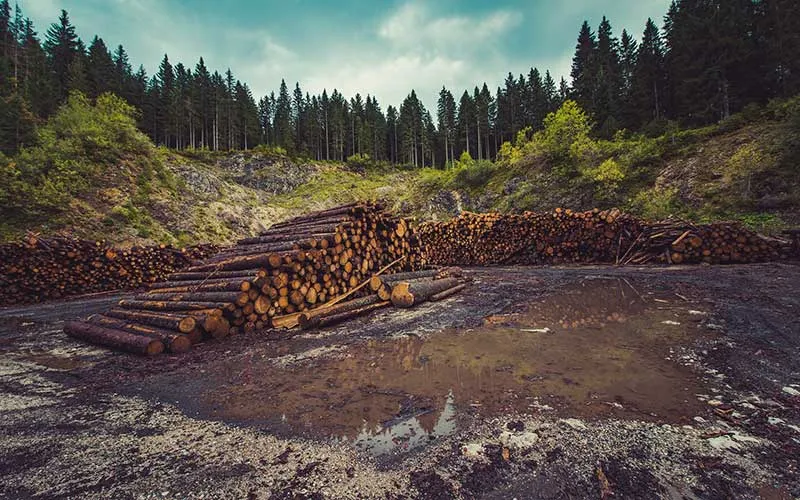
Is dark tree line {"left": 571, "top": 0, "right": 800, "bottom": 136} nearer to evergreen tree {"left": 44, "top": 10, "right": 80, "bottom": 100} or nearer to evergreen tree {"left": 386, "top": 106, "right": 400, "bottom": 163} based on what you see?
evergreen tree {"left": 386, "top": 106, "right": 400, "bottom": 163}

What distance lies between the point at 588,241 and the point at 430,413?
508 inches

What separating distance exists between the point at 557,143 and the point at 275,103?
203 feet

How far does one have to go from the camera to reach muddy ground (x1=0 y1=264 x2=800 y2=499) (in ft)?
5.58

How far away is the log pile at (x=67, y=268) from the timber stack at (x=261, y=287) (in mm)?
6804

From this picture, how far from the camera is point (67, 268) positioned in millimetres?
10336

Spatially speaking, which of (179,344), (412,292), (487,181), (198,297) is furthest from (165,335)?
(487,181)

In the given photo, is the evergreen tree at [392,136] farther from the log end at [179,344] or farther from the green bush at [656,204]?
the log end at [179,344]

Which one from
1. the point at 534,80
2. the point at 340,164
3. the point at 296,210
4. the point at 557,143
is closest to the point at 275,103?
the point at 340,164

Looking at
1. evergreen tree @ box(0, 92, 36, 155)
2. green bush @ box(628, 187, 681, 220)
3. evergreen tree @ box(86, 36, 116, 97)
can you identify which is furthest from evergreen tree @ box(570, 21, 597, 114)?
evergreen tree @ box(86, 36, 116, 97)

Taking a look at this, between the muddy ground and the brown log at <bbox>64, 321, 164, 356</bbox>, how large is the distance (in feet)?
0.51

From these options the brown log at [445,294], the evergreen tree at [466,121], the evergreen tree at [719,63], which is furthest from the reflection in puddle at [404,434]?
the evergreen tree at [466,121]

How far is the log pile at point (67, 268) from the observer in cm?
948

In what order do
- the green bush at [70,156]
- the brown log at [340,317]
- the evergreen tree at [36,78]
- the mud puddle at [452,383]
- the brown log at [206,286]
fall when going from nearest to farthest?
the mud puddle at [452,383]
the brown log at [206,286]
the brown log at [340,317]
the green bush at [70,156]
the evergreen tree at [36,78]

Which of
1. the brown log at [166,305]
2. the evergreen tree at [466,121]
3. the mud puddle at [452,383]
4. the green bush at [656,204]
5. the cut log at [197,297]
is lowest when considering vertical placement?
the mud puddle at [452,383]
